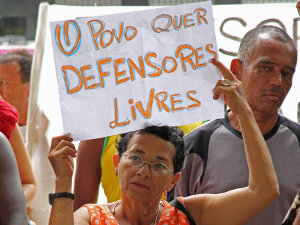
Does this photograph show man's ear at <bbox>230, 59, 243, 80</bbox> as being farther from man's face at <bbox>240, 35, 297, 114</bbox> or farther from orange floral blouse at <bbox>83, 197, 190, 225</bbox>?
orange floral blouse at <bbox>83, 197, 190, 225</bbox>

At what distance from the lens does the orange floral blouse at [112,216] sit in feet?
7.45

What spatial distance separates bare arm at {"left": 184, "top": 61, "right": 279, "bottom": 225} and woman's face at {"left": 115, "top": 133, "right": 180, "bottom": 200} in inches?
6.3

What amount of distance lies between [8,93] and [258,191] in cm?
285

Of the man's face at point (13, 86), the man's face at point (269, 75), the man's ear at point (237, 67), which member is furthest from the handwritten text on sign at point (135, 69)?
the man's face at point (13, 86)

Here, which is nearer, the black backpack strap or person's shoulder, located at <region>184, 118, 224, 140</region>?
the black backpack strap

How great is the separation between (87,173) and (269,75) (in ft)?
3.39

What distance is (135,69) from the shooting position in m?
2.38

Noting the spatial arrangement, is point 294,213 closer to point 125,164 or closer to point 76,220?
point 125,164

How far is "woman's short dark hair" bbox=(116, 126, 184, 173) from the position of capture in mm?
2393

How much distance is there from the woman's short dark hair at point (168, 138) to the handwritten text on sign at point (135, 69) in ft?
0.11

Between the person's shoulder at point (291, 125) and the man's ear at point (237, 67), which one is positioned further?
the man's ear at point (237, 67)

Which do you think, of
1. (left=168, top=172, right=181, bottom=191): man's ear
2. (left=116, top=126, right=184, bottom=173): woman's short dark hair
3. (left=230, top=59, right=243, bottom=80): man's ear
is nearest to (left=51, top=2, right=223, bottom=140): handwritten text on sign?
(left=116, top=126, right=184, bottom=173): woman's short dark hair

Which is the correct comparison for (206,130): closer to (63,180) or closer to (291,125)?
(291,125)

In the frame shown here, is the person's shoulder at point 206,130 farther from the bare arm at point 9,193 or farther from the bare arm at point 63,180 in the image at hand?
the bare arm at point 9,193
